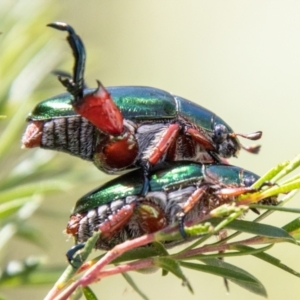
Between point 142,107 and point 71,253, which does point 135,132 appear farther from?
point 71,253

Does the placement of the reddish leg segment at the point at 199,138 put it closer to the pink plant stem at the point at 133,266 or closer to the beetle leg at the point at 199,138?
the beetle leg at the point at 199,138

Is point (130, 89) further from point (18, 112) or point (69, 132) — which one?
point (18, 112)

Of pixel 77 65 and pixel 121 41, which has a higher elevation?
pixel 77 65

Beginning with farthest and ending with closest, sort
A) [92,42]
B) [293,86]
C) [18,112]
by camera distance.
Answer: [92,42]
[293,86]
[18,112]

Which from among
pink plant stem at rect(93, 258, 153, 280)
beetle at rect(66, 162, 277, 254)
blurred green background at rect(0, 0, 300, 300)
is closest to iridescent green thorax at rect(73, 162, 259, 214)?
beetle at rect(66, 162, 277, 254)

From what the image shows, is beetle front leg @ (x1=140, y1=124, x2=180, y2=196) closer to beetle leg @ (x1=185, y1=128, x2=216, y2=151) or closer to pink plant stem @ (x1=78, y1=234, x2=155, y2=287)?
beetle leg @ (x1=185, y1=128, x2=216, y2=151)

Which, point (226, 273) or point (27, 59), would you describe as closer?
point (226, 273)

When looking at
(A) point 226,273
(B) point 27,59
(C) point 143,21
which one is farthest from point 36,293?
(A) point 226,273

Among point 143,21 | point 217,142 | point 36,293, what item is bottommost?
point 36,293
